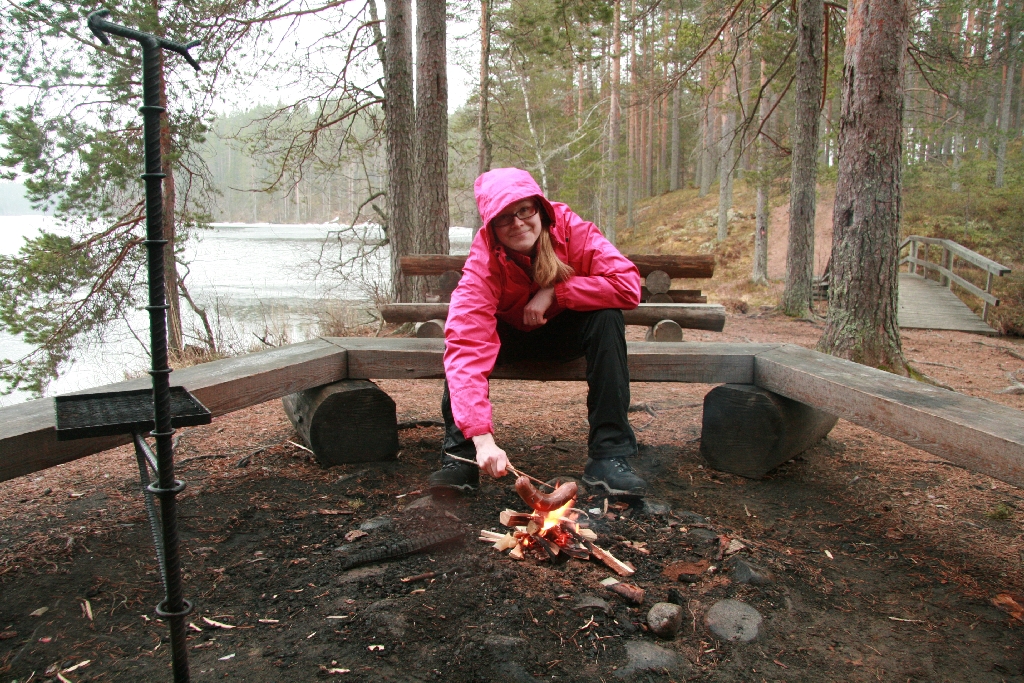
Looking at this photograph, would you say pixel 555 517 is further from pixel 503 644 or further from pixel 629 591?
pixel 503 644

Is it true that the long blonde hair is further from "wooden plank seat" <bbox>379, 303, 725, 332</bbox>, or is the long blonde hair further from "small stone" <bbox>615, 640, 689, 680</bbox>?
"wooden plank seat" <bbox>379, 303, 725, 332</bbox>

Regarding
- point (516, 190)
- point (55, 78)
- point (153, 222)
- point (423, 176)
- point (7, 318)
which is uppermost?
point (55, 78)

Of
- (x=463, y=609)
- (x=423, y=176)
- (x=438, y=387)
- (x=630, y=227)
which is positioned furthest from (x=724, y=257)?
(x=463, y=609)

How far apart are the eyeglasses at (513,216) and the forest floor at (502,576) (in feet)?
3.75

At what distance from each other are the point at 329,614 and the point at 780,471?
235cm

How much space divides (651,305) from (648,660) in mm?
4956

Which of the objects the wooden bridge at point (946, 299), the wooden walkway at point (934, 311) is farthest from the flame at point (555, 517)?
the wooden bridge at point (946, 299)

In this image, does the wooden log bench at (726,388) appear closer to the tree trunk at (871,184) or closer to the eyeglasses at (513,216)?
the eyeglasses at (513,216)

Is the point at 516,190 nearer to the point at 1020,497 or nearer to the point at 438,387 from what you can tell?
the point at 1020,497

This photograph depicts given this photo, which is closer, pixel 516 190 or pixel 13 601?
pixel 13 601

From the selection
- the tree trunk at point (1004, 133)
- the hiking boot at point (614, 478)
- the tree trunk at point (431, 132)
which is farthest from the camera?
the tree trunk at point (1004, 133)

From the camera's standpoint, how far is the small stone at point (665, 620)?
6.36ft

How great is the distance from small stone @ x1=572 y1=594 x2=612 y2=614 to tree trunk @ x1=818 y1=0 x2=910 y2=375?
12.3 ft

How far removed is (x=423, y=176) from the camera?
7762mm
